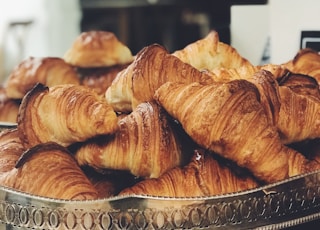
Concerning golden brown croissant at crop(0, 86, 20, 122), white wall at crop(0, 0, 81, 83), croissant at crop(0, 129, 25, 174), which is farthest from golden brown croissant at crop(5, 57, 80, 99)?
white wall at crop(0, 0, 81, 83)

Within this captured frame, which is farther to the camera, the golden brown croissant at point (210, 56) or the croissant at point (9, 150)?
the golden brown croissant at point (210, 56)

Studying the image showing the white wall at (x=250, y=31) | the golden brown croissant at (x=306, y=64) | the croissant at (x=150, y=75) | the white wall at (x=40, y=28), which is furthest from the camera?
the white wall at (x=40, y=28)

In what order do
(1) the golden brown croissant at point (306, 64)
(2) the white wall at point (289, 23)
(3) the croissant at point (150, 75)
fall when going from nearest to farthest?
Answer: (3) the croissant at point (150, 75)
(1) the golden brown croissant at point (306, 64)
(2) the white wall at point (289, 23)

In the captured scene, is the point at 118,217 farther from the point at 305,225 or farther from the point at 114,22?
the point at 114,22

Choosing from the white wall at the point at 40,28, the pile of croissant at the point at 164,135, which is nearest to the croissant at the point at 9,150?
the pile of croissant at the point at 164,135

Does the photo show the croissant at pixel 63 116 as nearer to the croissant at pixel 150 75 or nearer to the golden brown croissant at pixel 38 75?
the croissant at pixel 150 75

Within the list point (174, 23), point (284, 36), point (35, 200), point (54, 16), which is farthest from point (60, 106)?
point (54, 16)

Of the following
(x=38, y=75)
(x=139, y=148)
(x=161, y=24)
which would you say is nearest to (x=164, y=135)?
(x=139, y=148)

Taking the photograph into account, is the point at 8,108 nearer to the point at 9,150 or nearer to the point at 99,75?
the point at 99,75

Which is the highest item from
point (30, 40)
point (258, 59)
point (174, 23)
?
point (258, 59)
